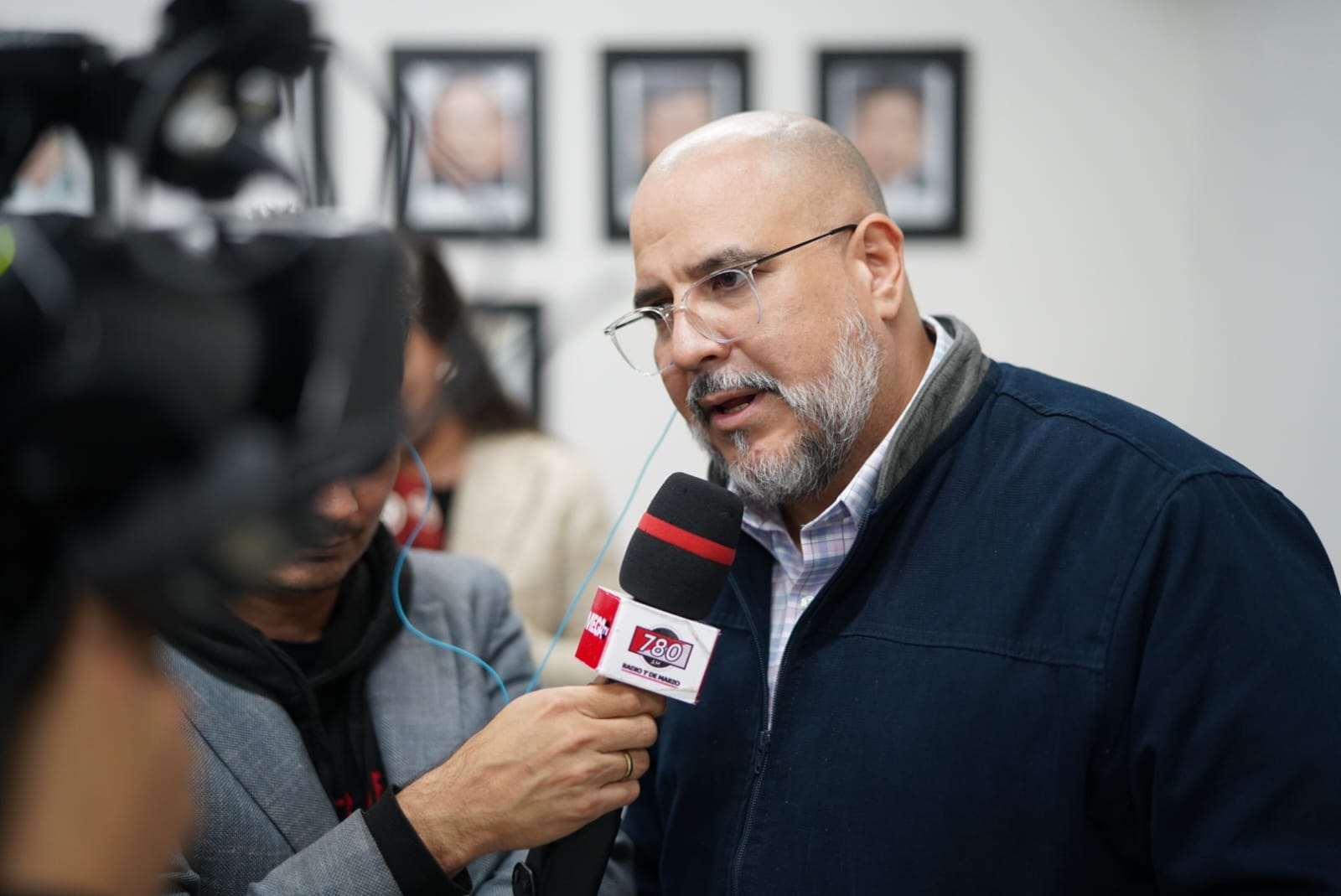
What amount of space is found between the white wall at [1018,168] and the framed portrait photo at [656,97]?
0.04 m

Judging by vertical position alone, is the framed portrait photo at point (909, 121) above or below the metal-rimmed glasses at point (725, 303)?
above

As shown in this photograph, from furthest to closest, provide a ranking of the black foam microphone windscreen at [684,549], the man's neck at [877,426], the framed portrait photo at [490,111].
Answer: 1. the framed portrait photo at [490,111]
2. the man's neck at [877,426]
3. the black foam microphone windscreen at [684,549]

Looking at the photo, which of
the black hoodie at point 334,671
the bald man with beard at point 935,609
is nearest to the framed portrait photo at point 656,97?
the bald man with beard at point 935,609

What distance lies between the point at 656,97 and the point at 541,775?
2.07m

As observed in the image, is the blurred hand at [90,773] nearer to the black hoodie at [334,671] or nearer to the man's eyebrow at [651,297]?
the black hoodie at [334,671]

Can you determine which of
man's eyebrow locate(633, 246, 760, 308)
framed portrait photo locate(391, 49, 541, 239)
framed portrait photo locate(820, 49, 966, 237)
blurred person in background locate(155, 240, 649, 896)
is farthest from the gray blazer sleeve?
framed portrait photo locate(820, 49, 966, 237)

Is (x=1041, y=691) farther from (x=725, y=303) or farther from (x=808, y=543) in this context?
(x=725, y=303)

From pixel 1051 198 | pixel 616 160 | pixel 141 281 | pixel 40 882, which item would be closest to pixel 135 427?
pixel 141 281

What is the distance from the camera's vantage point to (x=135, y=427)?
1.65ft

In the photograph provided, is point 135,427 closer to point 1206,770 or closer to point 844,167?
point 1206,770

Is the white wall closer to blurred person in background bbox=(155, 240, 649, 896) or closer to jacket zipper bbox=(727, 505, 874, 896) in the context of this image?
blurred person in background bbox=(155, 240, 649, 896)

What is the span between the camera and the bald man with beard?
1078 millimetres

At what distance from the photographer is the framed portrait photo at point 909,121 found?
2803 millimetres

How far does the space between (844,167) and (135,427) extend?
109 cm
